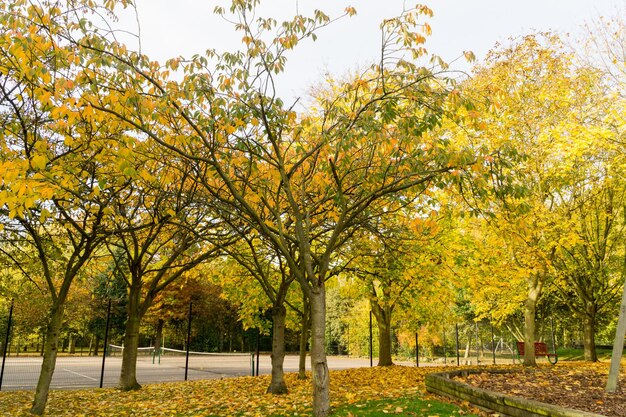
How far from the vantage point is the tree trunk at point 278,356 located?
445 inches

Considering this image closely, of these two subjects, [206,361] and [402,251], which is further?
[206,361]

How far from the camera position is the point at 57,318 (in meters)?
9.65

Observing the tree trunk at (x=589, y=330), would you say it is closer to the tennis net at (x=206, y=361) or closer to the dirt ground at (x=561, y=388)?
the dirt ground at (x=561, y=388)

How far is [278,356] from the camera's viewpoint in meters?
11.7

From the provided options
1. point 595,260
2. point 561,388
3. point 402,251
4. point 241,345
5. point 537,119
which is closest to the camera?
point 561,388

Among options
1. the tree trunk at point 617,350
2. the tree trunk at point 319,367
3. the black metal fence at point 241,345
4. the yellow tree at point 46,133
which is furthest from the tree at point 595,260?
the yellow tree at point 46,133

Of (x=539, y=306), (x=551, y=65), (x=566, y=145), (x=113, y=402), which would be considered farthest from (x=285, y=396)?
(x=539, y=306)

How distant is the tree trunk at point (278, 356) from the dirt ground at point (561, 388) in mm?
4356

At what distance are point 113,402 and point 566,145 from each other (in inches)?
529

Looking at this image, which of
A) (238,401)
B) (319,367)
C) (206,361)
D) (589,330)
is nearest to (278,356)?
(238,401)

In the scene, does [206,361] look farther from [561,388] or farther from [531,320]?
[561,388]

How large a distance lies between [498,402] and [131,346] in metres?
9.97

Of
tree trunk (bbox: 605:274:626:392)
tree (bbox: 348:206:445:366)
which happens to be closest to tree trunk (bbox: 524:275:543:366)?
tree (bbox: 348:206:445:366)

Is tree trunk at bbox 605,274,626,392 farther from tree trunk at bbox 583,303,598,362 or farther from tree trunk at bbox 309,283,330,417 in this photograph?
tree trunk at bbox 583,303,598,362
